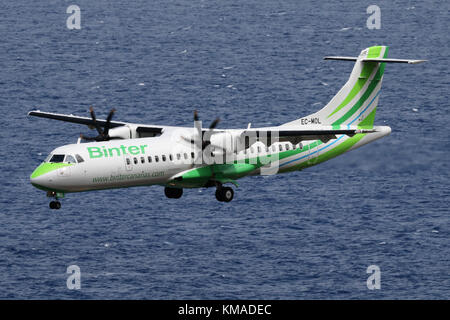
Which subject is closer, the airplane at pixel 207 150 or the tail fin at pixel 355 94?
the airplane at pixel 207 150

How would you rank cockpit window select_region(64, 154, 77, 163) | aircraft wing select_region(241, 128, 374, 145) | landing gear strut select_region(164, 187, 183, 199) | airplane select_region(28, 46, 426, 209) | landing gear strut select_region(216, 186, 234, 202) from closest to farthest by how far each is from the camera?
cockpit window select_region(64, 154, 77, 163)
airplane select_region(28, 46, 426, 209)
aircraft wing select_region(241, 128, 374, 145)
landing gear strut select_region(216, 186, 234, 202)
landing gear strut select_region(164, 187, 183, 199)

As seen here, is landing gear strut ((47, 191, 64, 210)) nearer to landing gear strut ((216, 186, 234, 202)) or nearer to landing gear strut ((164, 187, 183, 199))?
landing gear strut ((164, 187, 183, 199))

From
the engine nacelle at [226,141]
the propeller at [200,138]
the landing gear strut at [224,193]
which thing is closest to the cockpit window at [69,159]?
the propeller at [200,138]

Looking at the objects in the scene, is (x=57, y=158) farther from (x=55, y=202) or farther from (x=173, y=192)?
(x=173, y=192)

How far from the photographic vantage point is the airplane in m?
62.9

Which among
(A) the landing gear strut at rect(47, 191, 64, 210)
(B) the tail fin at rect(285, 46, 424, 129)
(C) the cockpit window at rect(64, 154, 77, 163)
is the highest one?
(B) the tail fin at rect(285, 46, 424, 129)

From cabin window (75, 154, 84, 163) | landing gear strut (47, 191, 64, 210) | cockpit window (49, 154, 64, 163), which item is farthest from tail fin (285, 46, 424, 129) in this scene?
landing gear strut (47, 191, 64, 210)

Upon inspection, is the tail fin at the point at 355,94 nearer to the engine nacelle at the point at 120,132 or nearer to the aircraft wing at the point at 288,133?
the aircraft wing at the point at 288,133

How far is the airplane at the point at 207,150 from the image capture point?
62938 millimetres

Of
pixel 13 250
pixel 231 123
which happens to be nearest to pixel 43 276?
pixel 13 250

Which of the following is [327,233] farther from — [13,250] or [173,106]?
[173,106]

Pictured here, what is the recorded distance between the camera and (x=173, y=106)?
188 m
